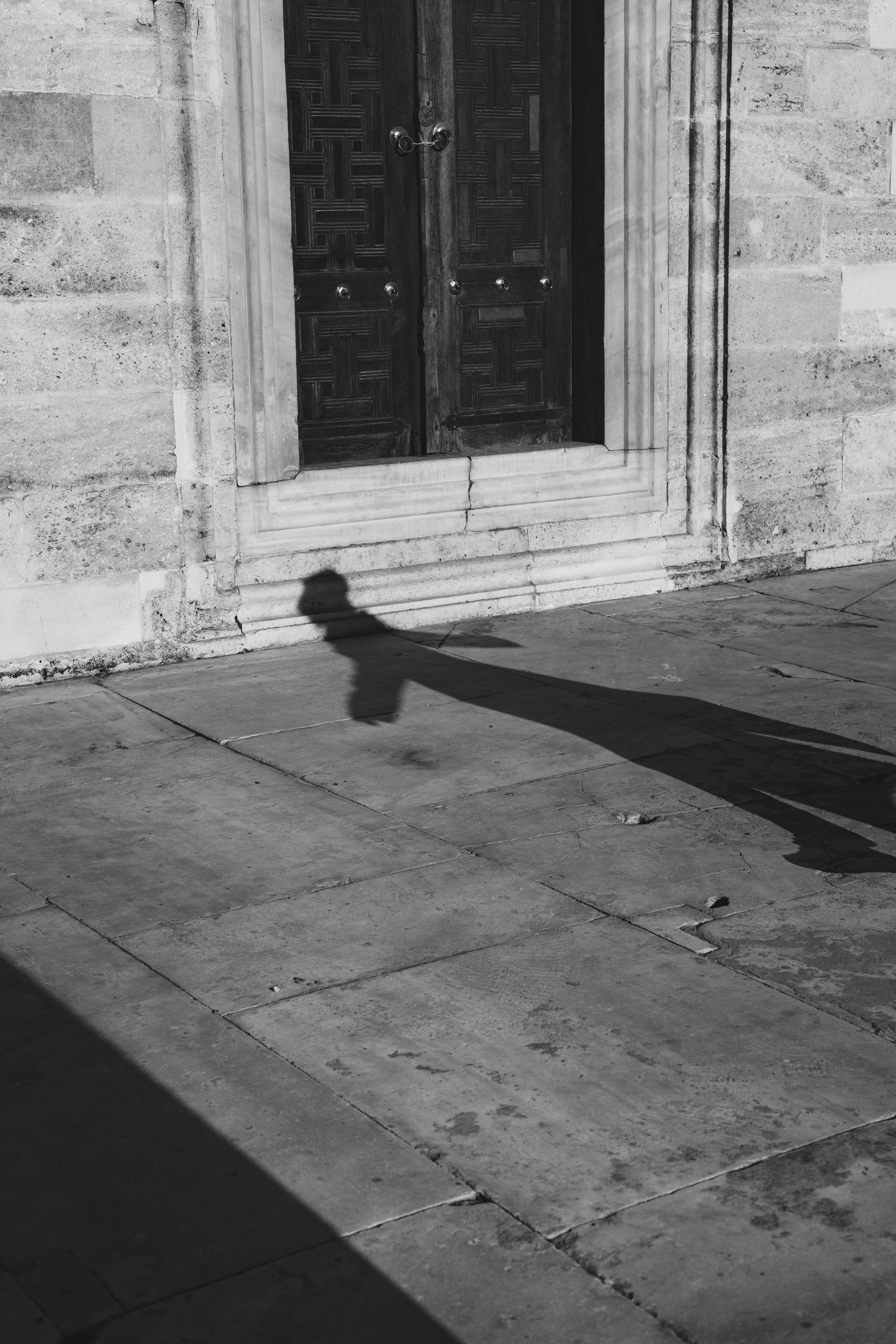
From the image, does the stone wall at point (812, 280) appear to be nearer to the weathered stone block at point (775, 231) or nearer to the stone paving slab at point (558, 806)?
the weathered stone block at point (775, 231)

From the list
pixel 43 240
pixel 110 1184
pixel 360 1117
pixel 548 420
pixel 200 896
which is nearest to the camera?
pixel 110 1184

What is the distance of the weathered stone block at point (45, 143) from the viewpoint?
242 inches

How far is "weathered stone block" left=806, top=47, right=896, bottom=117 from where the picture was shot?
808 centimetres

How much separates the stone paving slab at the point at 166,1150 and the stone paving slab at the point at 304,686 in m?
2.21

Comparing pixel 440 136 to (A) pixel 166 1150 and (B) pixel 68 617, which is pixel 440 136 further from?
(A) pixel 166 1150

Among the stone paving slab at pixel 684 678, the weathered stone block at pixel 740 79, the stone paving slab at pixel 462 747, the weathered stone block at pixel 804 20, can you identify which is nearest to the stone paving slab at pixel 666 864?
the stone paving slab at pixel 462 747

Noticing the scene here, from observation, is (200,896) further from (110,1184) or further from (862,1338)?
(862,1338)

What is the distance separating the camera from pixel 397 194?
7.36 m

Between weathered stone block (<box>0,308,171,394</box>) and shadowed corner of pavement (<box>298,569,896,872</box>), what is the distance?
116cm

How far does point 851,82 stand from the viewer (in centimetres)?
820

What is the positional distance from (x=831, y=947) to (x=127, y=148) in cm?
417

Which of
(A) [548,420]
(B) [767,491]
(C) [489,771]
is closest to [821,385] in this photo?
(B) [767,491]

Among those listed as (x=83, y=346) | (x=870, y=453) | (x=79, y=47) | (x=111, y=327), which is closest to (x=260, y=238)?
(x=111, y=327)

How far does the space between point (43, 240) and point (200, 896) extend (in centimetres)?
304
